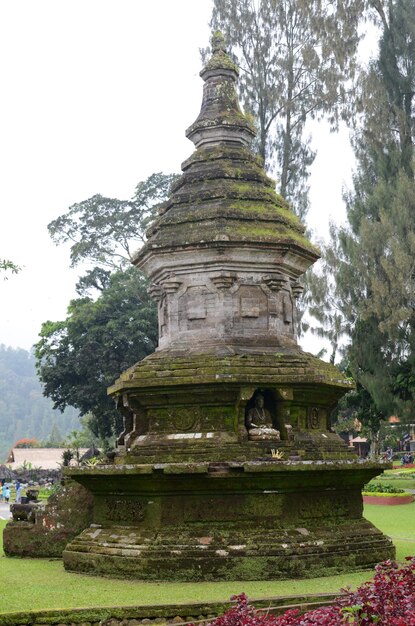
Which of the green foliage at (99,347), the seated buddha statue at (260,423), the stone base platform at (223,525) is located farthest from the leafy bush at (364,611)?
the green foliage at (99,347)

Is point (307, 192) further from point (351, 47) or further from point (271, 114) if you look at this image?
point (351, 47)

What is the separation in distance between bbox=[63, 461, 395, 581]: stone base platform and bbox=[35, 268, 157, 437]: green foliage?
27226 millimetres

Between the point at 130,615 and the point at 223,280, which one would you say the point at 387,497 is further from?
the point at 130,615

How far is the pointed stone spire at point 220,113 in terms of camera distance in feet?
44.6

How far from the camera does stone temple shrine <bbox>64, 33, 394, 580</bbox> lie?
1038 cm

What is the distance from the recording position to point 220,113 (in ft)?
44.9

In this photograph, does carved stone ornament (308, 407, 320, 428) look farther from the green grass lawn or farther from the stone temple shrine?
the green grass lawn

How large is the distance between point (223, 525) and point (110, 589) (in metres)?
1.74

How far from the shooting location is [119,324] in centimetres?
3900

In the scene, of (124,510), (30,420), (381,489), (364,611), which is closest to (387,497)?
(381,489)

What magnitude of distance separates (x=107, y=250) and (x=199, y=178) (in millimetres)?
33960

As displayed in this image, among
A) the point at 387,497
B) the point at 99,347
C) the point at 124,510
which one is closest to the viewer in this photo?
the point at 124,510

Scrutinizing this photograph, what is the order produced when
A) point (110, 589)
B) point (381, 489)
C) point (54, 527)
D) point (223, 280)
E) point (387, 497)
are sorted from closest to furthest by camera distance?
point (110, 589) → point (223, 280) → point (54, 527) → point (387, 497) → point (381, 489)

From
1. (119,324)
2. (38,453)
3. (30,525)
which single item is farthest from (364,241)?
(38,453)
